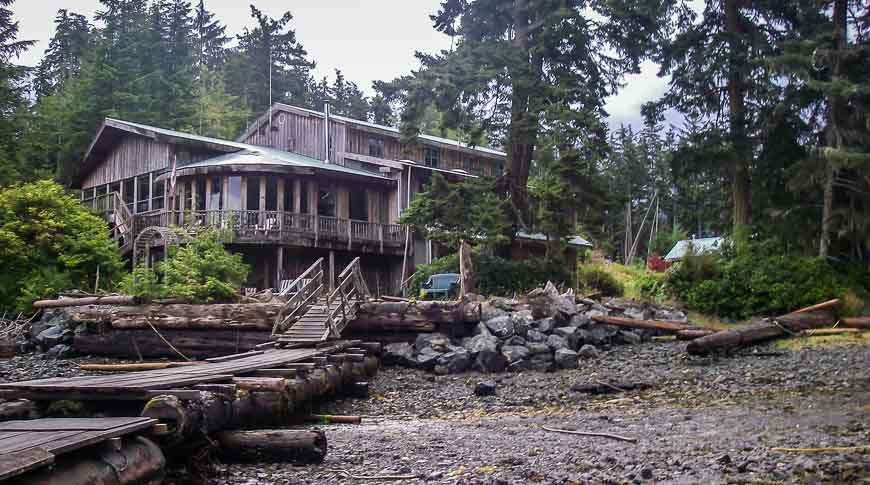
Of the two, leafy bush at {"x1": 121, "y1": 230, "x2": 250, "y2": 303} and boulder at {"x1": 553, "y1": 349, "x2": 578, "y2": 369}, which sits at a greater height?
leafy bush at {"x1": 121, "y1": 230, "x2": 250, "y2": 303}

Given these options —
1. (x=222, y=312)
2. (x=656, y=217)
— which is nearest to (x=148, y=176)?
(x=222, y=312)

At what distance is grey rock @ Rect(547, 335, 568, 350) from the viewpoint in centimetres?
1705

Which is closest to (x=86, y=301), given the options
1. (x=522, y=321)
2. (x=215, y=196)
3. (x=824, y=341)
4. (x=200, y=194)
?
(x=215, y=196)

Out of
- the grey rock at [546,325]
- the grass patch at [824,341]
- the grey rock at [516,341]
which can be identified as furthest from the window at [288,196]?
the grass patch at [824,341]

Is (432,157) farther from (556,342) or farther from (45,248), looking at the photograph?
(556,342)

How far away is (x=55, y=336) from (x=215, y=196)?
10.7 m

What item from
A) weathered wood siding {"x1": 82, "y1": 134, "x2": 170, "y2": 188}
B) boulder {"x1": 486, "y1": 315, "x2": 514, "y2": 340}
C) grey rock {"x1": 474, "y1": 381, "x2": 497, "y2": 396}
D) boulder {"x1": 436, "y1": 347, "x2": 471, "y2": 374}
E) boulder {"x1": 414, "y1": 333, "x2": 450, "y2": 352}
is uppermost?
weathered wood siding {"x1": 82, "y1": 134, "x2": 170, "y2": 188}

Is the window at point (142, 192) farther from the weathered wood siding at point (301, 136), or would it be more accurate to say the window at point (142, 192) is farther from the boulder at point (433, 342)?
the boulder at point (433, 342)

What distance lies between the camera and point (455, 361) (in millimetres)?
16703

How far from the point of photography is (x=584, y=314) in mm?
19000

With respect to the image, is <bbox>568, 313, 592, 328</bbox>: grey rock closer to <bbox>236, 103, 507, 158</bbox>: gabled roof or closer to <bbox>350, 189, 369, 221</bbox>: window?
<bbox>350, 189, 369, 221</bbox>: window

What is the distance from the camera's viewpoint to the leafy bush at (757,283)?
65.8ft

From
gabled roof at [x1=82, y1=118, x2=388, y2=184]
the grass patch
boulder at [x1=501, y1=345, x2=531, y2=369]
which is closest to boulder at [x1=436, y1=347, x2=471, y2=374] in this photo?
boulder at [x1=501, y1=345, x2=531, y2=369]

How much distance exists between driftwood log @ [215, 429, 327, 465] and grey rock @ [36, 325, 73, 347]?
1342 cm
